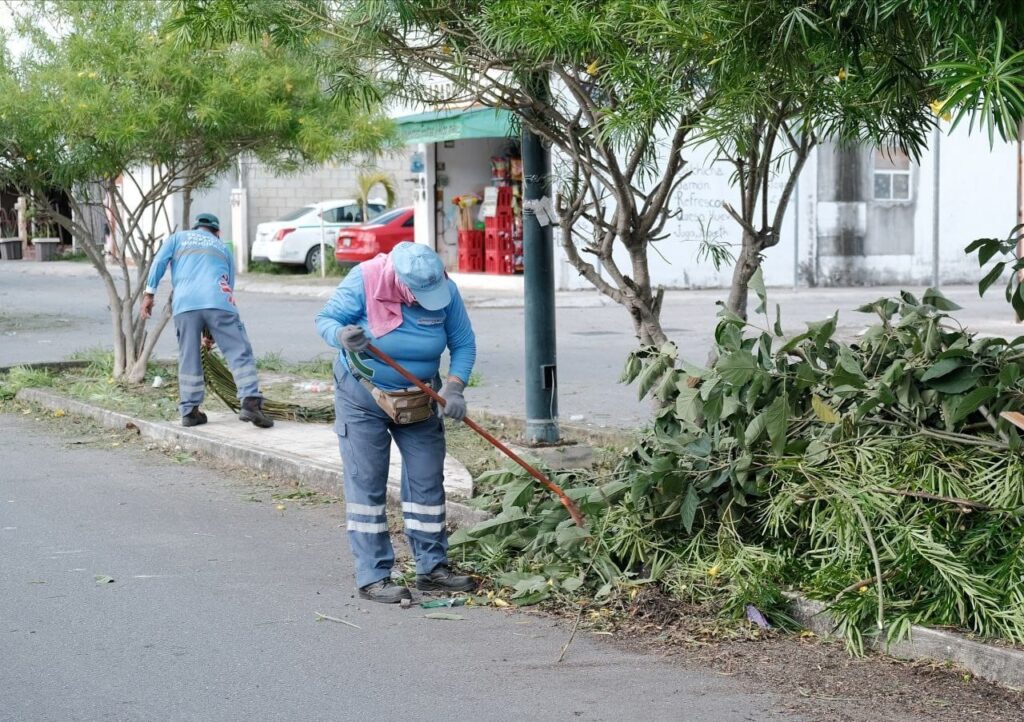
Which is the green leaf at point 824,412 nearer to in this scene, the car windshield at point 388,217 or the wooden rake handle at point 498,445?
the wooden rake handle at point 498,445

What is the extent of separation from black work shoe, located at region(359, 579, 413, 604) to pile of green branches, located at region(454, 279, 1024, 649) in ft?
1.64

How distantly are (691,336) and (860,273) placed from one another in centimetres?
938

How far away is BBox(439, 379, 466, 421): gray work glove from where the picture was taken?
5.86m

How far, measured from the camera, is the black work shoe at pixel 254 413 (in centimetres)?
998

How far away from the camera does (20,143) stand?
460 inches

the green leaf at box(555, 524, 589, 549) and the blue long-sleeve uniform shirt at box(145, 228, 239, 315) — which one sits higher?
the blue long-sleeve uniform shirt at box(145, 228, 239, 315)

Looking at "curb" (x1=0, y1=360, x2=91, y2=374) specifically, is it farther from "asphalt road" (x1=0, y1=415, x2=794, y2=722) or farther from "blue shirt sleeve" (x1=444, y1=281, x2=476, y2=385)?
"blue shirt sleeve" (x1=444, y1=281, x2=476, y2=385)

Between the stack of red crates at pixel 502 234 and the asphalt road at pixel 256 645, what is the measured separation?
18.2 meters

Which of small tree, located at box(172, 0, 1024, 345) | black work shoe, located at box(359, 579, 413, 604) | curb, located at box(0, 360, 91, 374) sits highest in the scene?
small tree, located at box(172, 0, 1024, 345)

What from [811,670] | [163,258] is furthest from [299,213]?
[811,670]

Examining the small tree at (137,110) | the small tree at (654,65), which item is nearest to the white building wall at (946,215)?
the small tree at (137,110)

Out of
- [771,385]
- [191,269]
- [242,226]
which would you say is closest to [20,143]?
[191,269]

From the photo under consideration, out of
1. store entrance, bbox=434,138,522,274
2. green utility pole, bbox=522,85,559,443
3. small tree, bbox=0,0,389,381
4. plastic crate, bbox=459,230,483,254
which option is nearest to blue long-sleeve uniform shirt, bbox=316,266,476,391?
green utility pole, bbox=522,85,559,443

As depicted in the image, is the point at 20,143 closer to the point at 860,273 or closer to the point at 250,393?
the point at 250,393
